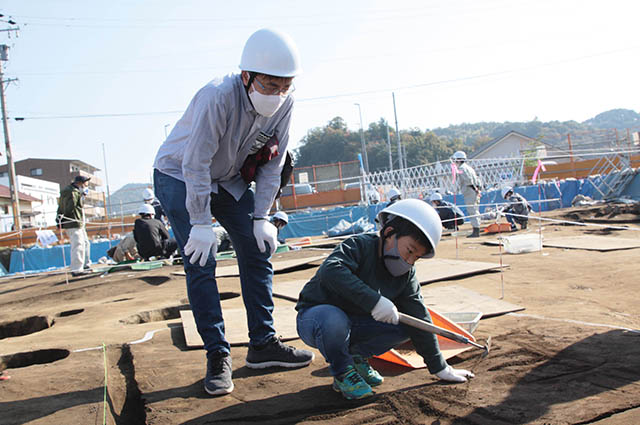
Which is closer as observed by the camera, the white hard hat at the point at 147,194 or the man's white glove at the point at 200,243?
the man's white glove at the point at 200,243

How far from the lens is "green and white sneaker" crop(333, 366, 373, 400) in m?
2.50

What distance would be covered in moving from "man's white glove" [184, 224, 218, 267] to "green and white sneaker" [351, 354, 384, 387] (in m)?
0.92

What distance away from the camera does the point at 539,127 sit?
140125 mm

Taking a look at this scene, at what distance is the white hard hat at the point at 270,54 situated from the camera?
2.71 meters

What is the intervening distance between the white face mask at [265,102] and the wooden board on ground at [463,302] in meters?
2.20

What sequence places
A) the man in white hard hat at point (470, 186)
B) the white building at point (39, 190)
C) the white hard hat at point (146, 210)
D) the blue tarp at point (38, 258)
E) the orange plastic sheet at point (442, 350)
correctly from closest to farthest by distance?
the orange plastic sheet at point (442, 350)
the white hard hat at point (146, 210)
the man in white hard hat at point (470, 186)
the blue tarp at point (38, 258)
the white building at point (39, 190)

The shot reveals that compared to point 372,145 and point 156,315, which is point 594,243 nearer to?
point 156,315

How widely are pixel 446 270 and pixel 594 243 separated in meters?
4.01

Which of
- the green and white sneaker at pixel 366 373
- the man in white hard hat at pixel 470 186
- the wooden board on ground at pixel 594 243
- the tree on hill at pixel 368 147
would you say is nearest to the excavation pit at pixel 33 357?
the green and white sneaker at pixel 366 373

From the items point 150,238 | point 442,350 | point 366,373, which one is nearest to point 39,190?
point 150,238

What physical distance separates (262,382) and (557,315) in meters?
2.38

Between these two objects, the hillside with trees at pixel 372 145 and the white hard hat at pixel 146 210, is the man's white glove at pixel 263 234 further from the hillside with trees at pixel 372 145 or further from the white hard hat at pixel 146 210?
the hillside with trees at pixel 372 145

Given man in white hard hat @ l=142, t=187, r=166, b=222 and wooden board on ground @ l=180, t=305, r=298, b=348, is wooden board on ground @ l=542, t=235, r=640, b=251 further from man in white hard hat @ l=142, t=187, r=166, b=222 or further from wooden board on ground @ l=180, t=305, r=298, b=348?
man in white hard hat @ l=142, t=187, r=166, b=222

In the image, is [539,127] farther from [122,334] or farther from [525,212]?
[122,334]
